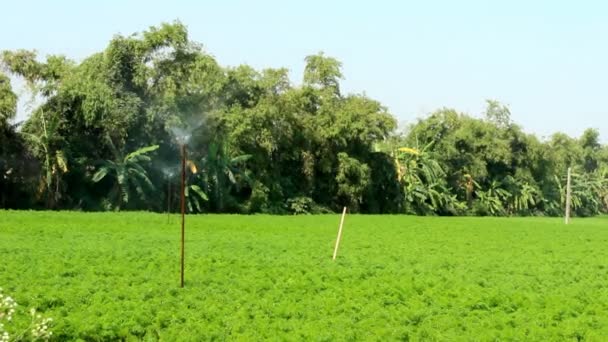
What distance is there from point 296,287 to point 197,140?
22786 millimetres

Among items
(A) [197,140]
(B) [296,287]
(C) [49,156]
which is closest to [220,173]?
(A) [197,140]

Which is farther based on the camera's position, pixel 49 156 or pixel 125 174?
pixel 125 174

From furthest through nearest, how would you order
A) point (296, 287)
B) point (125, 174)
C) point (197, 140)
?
point (197, 140)
point (125, 174)
point (296, 287)

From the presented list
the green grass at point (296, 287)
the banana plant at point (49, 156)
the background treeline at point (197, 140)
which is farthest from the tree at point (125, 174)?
the green grass at point (296, 287)

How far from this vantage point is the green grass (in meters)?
8.95

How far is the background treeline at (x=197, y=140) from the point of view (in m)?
30.1

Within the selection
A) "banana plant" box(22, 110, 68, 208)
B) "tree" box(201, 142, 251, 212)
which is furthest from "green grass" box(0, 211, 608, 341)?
"tree" box(201, 142, 251, 212)

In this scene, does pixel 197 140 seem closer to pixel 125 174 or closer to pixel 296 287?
pixel 125 174

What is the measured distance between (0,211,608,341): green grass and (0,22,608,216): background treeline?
346 inches

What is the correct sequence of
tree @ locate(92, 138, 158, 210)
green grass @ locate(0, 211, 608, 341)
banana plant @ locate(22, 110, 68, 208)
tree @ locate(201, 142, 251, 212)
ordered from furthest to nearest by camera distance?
tree @ locate(201, 142, 251, 212), tree @ locate(92, 138, 158, 210), banana plant @ locate(22, 110, 68, 208), green grass @ locate(0, 211, 608, 341)

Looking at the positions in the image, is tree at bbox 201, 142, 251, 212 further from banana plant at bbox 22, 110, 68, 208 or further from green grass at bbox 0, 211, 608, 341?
green grass at bbox 0, 211, 608, 341

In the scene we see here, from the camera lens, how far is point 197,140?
111 ft

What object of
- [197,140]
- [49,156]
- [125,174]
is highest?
[197,140]

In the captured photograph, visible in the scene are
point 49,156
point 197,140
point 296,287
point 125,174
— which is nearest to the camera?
point 296,287
